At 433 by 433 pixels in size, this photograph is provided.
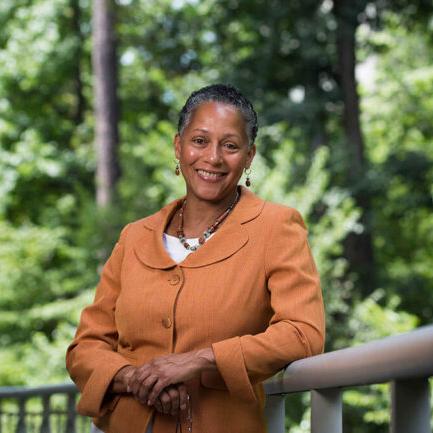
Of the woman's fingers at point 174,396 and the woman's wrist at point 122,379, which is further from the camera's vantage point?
the woman's wrist at point 122,379

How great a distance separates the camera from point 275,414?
2355mm

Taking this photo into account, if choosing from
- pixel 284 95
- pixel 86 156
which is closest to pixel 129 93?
pixel 86 156

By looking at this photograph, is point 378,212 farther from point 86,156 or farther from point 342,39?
point 86,156

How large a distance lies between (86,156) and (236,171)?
49.1 feet

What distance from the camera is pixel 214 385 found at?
7.12 feet

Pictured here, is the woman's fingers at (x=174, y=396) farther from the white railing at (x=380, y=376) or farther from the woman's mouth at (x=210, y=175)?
the woman's mouth at (x=210, y=175)

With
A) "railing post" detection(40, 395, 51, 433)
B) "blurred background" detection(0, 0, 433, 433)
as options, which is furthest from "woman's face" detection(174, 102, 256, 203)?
"blurred background" detection(0, 0, 433, 433)

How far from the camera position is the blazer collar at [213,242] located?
7.52ft

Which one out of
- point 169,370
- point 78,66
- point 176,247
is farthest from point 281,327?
point 78,66

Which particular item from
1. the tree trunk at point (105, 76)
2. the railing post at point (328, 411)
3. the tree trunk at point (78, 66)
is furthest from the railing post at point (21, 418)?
the tree trunk at point (78, 66)

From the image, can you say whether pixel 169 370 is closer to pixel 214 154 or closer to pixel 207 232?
pixel 207 232

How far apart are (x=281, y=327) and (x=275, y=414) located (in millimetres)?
378

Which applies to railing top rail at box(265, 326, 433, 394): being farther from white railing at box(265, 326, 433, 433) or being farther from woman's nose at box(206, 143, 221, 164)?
woman's nose at box(206, 143, 221, 164)

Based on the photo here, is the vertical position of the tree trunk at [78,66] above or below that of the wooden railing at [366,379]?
above
